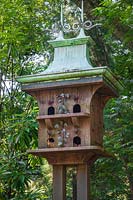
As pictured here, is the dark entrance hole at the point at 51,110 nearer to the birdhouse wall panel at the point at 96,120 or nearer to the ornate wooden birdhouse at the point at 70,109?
the ornate wooden birdhouse at the point at 70,109

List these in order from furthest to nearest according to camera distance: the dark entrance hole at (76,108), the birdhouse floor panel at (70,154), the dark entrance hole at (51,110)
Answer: the dark entrance hole at (51,110), the dark entrance hole at (76,108), the birdhouse floor panel at (70,154)

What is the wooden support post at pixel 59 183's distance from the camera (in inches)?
141

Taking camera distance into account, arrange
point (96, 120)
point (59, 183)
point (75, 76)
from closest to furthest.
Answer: point (75, 76), point (59, 183), point (96, 120)

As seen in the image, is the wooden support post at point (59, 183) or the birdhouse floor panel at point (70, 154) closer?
the birdhouse floor panel at point (70, 154)

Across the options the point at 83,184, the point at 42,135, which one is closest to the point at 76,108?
the point at 42,135

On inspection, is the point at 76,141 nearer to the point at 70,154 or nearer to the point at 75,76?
the point at 70,154

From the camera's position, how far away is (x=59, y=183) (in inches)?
142

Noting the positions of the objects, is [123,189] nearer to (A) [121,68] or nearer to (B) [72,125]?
(A) [121,68]

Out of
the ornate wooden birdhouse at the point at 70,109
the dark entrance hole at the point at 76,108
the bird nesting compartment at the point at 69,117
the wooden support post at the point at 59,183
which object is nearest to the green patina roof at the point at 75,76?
the ornate wooden birdhouse at the point at 70,109

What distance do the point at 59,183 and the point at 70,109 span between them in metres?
0.66

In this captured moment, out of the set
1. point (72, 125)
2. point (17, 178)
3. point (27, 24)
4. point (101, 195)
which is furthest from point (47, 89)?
point (101, 195)

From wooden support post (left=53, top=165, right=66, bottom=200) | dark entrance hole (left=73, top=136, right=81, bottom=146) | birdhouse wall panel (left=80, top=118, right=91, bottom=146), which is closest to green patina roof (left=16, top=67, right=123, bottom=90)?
birdhouse wall panel (left=80, top=118, right=91, bottom=146)

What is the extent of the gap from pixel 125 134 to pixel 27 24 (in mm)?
1878

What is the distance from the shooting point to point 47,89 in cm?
370
